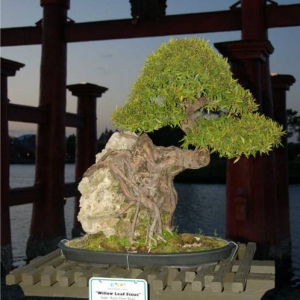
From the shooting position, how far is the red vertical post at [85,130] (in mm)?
13875

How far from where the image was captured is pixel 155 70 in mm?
3514

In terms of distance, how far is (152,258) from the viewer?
310cm

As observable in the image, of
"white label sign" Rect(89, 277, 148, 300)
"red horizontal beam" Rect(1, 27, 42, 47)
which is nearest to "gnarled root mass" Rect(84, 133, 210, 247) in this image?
"white label sign" Rect(89, 277, 148, 300)

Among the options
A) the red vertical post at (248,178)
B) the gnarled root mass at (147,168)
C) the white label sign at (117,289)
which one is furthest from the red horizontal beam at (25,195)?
the white label sign at (117,289)

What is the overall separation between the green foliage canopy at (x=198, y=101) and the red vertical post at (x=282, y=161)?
8670mm

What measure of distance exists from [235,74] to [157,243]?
6822 millimetres

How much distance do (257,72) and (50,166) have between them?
4605 mm

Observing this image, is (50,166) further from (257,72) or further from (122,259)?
(122,259)

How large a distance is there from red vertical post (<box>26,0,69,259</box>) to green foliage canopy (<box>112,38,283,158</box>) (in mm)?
8483

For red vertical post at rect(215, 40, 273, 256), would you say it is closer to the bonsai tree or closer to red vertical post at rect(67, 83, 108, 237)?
red vertical post at rect(67, 83, 108, 237)

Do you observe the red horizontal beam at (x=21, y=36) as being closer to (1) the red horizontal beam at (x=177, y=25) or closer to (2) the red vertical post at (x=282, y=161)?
(1) the red horizontal beam at (x=177, y=25)

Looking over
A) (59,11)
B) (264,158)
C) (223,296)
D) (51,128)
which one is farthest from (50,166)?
(223,296)

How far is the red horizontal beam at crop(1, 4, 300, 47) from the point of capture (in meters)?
10.4

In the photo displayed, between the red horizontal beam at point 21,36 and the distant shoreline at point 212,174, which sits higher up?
the red horizontal beam at point 21,36
